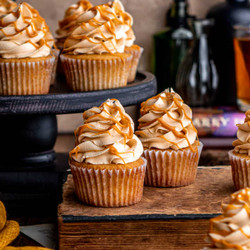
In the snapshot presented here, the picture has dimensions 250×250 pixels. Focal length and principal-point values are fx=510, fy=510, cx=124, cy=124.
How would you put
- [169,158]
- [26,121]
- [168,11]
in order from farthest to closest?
[168,11] → [26,121] → [169,158]

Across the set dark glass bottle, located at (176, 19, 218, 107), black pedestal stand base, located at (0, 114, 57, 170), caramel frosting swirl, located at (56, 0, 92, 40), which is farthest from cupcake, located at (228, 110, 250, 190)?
dark glass bottle, located at (176, 19, 218, 107)

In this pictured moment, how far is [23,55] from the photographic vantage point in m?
1.60

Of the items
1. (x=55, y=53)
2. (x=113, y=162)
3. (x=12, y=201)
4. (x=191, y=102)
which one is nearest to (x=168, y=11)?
(x=191, y=102)

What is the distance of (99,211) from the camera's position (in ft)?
4.12

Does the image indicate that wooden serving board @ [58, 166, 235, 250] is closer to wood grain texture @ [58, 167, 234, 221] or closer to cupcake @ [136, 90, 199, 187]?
wood grain texture @ [58, 167, 234, 221]

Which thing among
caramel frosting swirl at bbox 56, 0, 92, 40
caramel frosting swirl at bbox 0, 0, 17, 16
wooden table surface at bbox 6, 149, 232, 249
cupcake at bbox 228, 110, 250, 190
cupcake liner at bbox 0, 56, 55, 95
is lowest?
wooden table surface at bbox 6, 149, 232, 249

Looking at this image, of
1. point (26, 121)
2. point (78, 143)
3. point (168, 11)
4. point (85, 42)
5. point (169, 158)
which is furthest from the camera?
point (168, 11)

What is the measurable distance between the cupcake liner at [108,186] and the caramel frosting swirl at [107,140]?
0.09 ft

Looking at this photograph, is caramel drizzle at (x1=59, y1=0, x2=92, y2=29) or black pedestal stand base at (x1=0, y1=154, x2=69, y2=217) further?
caramel drizzle at (x1=59, y1=0, x2=92, y2=29)

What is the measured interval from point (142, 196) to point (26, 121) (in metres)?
0.62

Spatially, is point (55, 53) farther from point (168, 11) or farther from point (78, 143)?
point (168, 11)

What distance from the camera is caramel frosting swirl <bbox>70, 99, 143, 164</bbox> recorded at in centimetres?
127

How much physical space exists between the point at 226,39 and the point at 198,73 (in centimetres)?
34

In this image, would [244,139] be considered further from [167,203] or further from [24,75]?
[24,75]
